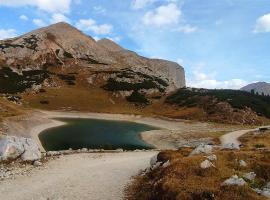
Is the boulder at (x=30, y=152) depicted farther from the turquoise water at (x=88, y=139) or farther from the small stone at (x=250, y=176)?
the turquoise water at (x=88, y=139)

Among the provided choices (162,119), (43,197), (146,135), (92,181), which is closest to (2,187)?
(43,197)

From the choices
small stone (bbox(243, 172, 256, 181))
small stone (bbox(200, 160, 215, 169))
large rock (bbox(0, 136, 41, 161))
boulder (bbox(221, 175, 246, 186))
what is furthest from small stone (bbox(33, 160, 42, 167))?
boulder (bbox(221, 175, 246, 186))

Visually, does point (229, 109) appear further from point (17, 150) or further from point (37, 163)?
point (37, 163)

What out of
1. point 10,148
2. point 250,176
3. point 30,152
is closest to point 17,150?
point 10,148

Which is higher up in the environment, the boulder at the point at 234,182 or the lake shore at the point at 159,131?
the boulder at the point at 234,182

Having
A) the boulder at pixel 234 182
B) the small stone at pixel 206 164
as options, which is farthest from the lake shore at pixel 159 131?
the boulder at pixel 234 182

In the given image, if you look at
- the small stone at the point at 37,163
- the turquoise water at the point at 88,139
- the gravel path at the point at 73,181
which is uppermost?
the small stone at the point at 37,163

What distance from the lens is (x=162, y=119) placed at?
540 ft

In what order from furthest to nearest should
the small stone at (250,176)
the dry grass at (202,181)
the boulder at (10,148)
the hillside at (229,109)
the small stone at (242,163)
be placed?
the hillside at (229,109)
the boulder at (10,148)
the small stone at (242,163)
the small stone at (250,176)
the dry grass at (202,181)

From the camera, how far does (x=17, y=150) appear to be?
44.1 meters

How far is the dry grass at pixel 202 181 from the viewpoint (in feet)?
71.6

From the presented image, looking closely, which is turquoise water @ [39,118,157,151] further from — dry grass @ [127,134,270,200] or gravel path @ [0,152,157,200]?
dry grass @ [127,134,270,200]

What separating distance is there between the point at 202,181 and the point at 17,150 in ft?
84.8

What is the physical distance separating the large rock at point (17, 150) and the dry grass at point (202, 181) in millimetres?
14823
